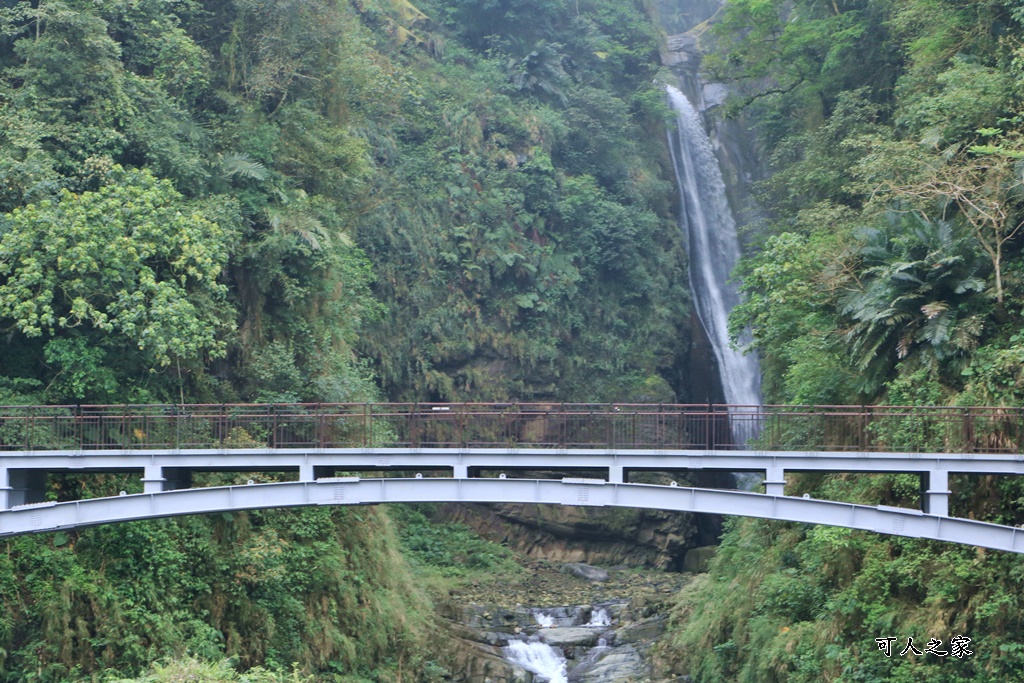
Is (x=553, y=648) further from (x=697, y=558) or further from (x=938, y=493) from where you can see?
(x=938, y=493)

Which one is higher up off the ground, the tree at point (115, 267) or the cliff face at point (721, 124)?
the cliff face at point (721, 124)

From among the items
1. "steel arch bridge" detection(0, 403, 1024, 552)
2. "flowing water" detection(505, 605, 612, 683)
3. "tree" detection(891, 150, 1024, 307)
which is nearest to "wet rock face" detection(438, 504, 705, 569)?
"flowing water" detection(505, 605, 612, 683)

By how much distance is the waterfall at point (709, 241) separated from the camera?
154 feet

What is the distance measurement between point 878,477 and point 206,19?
22.2m

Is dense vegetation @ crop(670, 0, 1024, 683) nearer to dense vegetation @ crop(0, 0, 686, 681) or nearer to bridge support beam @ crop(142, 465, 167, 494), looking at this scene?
dense vegetation @ crop(0, 0, 686, 681)

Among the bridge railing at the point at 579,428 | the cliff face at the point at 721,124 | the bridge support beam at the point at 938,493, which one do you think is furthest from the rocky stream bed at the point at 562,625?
the cliff face at the point at 721,124

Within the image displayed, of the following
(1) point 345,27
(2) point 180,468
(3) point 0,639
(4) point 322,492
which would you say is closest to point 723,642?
(4) point 322,492

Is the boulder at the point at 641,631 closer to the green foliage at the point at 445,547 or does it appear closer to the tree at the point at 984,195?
the green foliage at the point at 445,547

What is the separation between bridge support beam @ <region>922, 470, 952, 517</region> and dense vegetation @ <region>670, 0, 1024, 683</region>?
5.06ft

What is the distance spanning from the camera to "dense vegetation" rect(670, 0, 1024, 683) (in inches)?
888

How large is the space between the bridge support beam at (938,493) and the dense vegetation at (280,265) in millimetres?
12412

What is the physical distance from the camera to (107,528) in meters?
A: 24.5

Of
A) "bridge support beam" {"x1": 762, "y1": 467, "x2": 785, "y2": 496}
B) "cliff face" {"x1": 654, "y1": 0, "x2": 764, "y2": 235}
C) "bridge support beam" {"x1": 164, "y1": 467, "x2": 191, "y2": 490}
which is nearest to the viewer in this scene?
"bridge support beam" {"x1": 762, "y1": 467, "x2": 785, "y2": 496}

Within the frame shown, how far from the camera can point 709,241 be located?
51969mm
